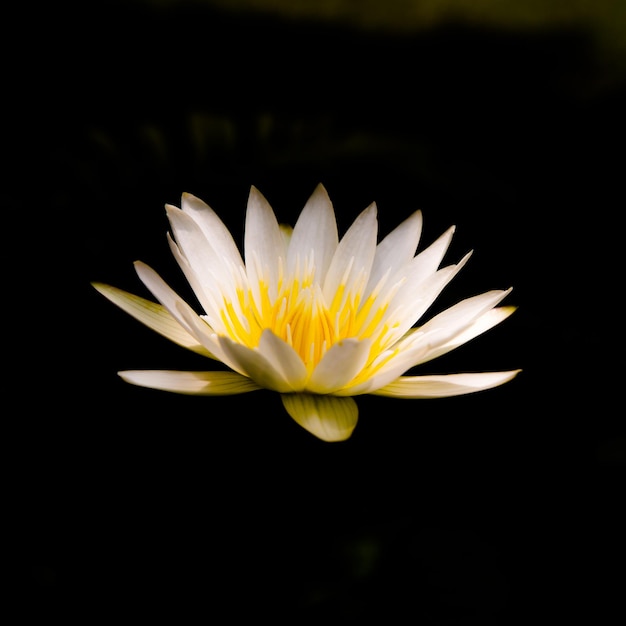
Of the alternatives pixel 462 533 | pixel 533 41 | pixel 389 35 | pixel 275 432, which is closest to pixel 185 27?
pixel 389 35

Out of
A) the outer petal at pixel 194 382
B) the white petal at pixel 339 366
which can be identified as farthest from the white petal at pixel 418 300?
the outer petal at pixel 194 382

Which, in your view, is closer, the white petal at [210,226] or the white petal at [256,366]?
the white petal at [256,366]

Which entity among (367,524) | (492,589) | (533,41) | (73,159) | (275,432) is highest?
(533,41)

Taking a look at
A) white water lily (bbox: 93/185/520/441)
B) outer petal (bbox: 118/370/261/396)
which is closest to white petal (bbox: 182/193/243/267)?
white water lily (bbox: 93/185/520/441)

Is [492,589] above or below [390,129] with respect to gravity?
below

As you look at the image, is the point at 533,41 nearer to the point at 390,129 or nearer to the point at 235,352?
the point at 390,129

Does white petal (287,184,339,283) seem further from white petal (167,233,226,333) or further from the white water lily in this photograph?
white petal (167,233,226,333)

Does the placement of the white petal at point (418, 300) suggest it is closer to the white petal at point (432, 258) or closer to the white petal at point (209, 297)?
the white petal at point (432, 258)
